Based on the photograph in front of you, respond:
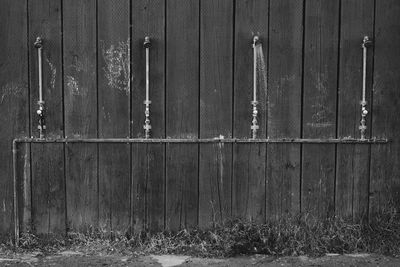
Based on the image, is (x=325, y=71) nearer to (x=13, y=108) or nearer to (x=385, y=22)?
(x=385, y=22)

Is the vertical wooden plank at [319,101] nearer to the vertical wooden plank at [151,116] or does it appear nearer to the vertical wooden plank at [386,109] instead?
the vertical wooden plank at [386,109]

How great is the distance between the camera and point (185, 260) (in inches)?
150

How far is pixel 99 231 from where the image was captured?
4.12m

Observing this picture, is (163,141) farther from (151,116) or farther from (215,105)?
(215,105)

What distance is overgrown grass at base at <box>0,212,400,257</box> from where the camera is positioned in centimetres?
390

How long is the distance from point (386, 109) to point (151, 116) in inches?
69.9

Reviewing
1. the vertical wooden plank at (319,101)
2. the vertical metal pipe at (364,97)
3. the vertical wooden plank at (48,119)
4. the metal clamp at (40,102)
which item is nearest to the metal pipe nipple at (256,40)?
the vertical wooden plank at (319,101)

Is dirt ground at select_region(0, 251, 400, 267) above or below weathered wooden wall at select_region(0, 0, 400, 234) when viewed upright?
below

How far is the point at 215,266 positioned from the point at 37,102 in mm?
1825

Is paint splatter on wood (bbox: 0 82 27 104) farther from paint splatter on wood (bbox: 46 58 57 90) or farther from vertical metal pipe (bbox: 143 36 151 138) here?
vertical metal pipe (bbox: 143 36 151 138)

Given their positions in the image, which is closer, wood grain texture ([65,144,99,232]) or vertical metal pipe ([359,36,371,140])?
vertical metal pipe ([359,36,371,140])

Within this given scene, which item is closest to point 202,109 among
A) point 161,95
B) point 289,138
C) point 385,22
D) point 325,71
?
point 161,95

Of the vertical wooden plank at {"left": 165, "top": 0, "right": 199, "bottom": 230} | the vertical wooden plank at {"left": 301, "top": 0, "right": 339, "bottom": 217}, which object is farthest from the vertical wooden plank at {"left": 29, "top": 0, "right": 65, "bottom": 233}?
the vertical wooden plank at {"left": 301, "top": 0, "right": 339, "bottom": 217}

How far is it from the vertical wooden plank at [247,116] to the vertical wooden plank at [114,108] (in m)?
0.83
